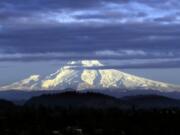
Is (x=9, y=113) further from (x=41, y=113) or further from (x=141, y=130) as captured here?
(x=141, y=130)

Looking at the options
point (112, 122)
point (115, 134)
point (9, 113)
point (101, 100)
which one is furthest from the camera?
point (101, 100)

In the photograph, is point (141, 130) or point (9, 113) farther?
point (9, 113)

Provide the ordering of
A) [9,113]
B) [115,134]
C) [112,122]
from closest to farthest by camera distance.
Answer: [115,134] < [112,122] < [9,113]

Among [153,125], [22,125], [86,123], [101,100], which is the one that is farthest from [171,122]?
[101,100]

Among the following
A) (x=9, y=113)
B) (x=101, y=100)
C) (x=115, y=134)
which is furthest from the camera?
(x=101, y=100)

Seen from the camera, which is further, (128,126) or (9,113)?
(9,113)

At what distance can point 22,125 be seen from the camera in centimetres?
9625

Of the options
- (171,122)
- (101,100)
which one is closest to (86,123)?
(171,122)

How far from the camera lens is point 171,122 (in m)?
100

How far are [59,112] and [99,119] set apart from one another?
278 inches

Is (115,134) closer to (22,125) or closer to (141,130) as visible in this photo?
(141,130)

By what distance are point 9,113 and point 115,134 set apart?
57.8 feet

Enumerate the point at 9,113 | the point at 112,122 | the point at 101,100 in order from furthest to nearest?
the point at 101,100 → the point at 9,113 → the point at 112,122

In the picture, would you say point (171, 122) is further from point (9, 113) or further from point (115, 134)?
point (9, 113)
